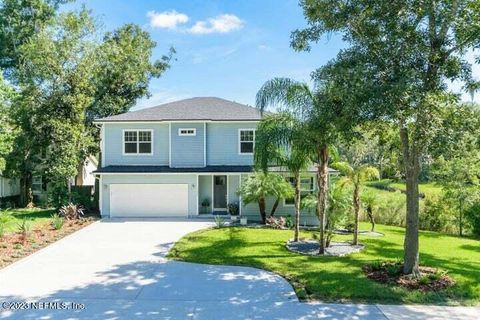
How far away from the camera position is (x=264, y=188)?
18484 mm

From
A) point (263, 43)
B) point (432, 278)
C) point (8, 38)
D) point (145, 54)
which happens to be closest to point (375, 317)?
point (432, 278)

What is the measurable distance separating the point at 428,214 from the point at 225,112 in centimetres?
1255

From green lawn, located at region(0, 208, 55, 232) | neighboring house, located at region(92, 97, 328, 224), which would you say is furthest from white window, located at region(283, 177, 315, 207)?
green lawn, located at region(0, 208, 55, 232)

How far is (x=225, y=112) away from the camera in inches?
874

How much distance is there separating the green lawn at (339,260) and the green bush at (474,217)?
203cm

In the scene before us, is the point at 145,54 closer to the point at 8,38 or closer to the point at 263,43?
the point at 8,38

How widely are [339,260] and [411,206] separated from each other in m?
3.04

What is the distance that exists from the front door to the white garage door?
73.2 inches

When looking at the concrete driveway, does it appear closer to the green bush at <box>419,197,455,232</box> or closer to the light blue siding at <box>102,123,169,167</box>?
the light blue siding at <box>102,123,169,167</box>

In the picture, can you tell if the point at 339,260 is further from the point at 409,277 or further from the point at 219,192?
the point at 219,192

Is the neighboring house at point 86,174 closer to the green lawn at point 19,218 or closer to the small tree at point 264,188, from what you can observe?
the green lawn at point 19,218

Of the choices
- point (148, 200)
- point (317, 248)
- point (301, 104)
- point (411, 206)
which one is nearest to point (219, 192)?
point (148, 200)

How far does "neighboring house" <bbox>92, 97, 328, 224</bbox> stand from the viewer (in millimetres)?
20750

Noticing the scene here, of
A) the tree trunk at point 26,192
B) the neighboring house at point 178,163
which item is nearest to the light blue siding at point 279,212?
the neighboring house at point 178,163
